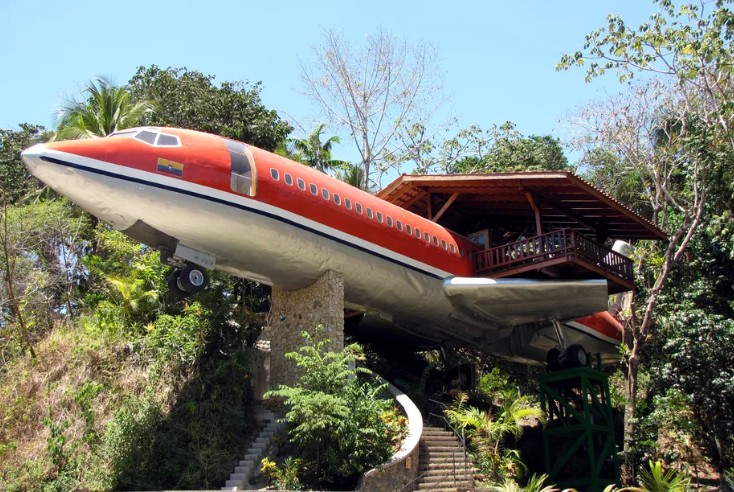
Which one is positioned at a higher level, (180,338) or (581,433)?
(180,338)

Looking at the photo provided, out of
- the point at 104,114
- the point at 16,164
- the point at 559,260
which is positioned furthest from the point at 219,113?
the point at 559,260

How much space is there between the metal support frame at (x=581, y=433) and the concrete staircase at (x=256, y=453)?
9.47 meters

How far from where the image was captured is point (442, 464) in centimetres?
1870

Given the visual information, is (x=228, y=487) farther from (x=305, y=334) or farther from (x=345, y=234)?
(x=345, y=234)

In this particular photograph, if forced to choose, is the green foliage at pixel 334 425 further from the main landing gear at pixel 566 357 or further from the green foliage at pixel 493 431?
the main landing gear at pixel 566 357

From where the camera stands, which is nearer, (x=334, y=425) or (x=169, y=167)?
(x=334, y=425)

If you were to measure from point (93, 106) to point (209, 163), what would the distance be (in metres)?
15.6

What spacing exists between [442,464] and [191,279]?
26.3ft

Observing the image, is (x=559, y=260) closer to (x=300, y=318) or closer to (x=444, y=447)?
(x=444, y=447)

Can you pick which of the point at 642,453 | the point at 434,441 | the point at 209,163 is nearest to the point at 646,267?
the point at 642,453

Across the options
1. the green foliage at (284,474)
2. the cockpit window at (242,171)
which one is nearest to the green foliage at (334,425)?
the green foliage at (284,474)

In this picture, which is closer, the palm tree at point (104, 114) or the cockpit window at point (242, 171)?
the cockpit window at point (242, 171)

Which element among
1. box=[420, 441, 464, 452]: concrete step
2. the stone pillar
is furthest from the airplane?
box=[420, 441, 464, 452]: concrete step

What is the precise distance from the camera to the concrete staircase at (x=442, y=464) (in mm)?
17734
